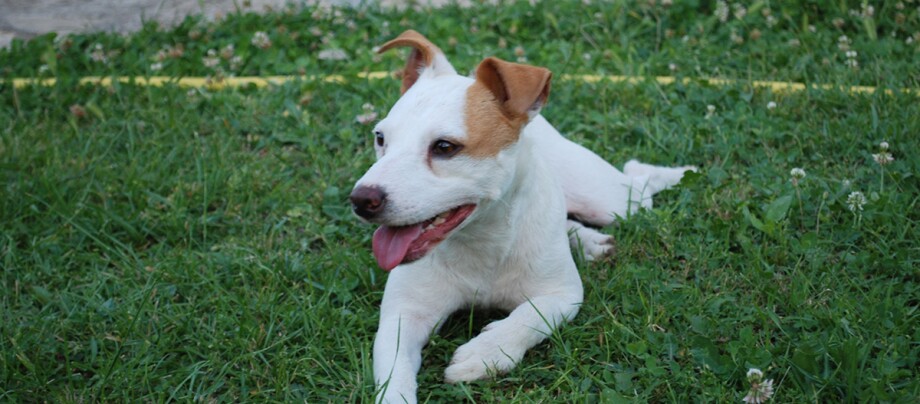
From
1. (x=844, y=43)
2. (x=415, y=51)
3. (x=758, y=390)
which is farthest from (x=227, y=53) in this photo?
(x=758, y=390)

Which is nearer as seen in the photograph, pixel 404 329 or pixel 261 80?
pixel 404 329

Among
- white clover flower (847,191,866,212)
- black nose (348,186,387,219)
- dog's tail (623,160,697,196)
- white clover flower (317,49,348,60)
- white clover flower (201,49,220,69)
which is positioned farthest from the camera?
white clover flower (317,49,348,60)

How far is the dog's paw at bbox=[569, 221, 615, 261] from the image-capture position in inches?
145

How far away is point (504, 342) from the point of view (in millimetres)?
2996

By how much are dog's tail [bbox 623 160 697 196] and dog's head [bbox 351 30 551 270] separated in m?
1.28

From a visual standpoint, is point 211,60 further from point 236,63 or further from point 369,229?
point 369,229

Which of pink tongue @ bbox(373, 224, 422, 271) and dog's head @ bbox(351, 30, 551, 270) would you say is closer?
dog's head @ bbox(351, 30, 551, 270)

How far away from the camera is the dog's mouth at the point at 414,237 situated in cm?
283

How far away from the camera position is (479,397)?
2.96 metres

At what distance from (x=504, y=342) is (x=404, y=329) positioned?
355 millimetres

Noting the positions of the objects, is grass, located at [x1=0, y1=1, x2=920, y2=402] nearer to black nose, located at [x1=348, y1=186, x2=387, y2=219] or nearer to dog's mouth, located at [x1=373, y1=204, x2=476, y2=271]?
dog's mouth, located at [x1=373, y1=204, x2=476, y2=271]

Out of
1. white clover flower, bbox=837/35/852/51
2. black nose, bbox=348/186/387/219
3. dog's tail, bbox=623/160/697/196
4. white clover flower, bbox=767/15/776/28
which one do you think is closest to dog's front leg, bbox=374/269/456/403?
black nose, bbox=348/186/387/219

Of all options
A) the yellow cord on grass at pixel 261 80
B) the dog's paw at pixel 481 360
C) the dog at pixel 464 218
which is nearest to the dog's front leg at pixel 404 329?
the dog at pixel 464 218

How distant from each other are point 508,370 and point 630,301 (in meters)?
0.63
